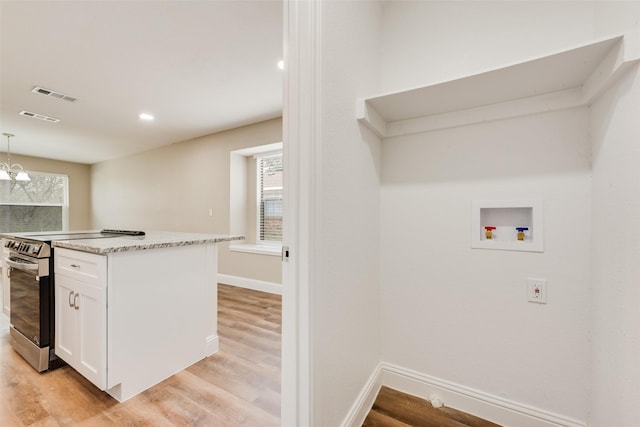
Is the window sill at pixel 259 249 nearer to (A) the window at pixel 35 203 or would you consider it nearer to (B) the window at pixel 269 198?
(B) the window at pixel 269 198

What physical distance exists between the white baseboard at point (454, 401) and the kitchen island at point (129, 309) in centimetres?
133

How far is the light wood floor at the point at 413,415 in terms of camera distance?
4.64 feet

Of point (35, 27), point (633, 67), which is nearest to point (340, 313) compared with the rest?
point (633, 67)

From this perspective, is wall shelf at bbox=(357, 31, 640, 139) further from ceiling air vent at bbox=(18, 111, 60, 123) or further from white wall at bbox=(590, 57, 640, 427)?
ceiling air vent at bbox=(18, 111, 60, 123)

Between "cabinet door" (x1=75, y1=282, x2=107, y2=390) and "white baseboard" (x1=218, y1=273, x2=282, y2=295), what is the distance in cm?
225

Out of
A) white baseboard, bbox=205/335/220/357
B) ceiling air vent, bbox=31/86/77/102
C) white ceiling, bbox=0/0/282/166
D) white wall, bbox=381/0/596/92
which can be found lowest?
white baseboard, bbox=205/335/220/357

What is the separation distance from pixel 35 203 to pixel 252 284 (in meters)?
5.97

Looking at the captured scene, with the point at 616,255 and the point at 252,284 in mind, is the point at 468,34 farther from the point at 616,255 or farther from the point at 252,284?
the point at 252,284

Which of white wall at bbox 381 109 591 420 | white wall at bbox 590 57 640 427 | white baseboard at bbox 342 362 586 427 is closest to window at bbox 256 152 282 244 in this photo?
white wall at bbox 381 109 591 420

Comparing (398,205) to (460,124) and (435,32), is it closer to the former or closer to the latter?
(460,124)

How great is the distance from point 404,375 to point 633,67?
1775 mm

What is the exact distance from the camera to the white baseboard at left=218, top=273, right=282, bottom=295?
3816mm

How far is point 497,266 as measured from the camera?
4.69 ft

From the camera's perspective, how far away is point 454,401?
5.00 feet
